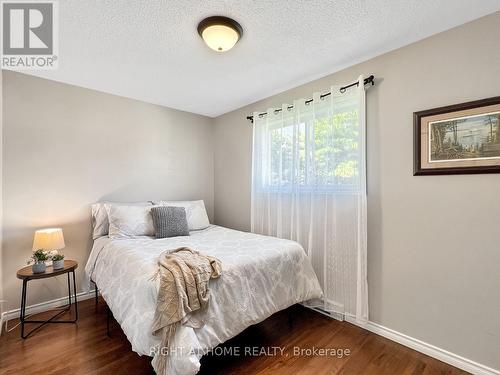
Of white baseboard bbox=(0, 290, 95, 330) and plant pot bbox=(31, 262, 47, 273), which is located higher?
plant pot bbox=(31, 262, 47, 273)

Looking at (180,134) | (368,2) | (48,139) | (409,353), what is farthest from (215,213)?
(368,2)

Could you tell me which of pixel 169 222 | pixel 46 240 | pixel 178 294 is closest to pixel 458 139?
pixel 178 294

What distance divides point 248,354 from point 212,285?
73 cm

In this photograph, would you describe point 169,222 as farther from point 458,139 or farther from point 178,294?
point 458,139

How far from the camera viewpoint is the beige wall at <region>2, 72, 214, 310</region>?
2.35 meters

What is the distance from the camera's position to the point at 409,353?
6.08 ft

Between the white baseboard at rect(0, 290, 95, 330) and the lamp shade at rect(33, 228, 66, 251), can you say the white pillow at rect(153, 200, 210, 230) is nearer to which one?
the lamp shade at rect(33, 228, 66, 251)

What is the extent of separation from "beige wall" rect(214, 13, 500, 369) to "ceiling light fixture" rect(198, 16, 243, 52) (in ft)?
3.94

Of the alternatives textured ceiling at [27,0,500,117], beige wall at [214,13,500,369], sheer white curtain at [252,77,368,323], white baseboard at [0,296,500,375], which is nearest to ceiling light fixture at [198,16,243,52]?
textured ceiling at [27,0,500,117]

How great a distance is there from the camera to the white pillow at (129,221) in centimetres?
252

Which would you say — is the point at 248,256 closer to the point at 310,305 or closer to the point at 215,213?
the point at 310,305

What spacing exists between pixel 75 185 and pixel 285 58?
2.62 m

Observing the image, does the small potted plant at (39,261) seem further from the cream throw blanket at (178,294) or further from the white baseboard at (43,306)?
the cream throw blanket at (178,294)

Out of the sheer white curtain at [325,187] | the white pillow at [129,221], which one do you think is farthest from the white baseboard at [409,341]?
the white pillow at [129,221]
